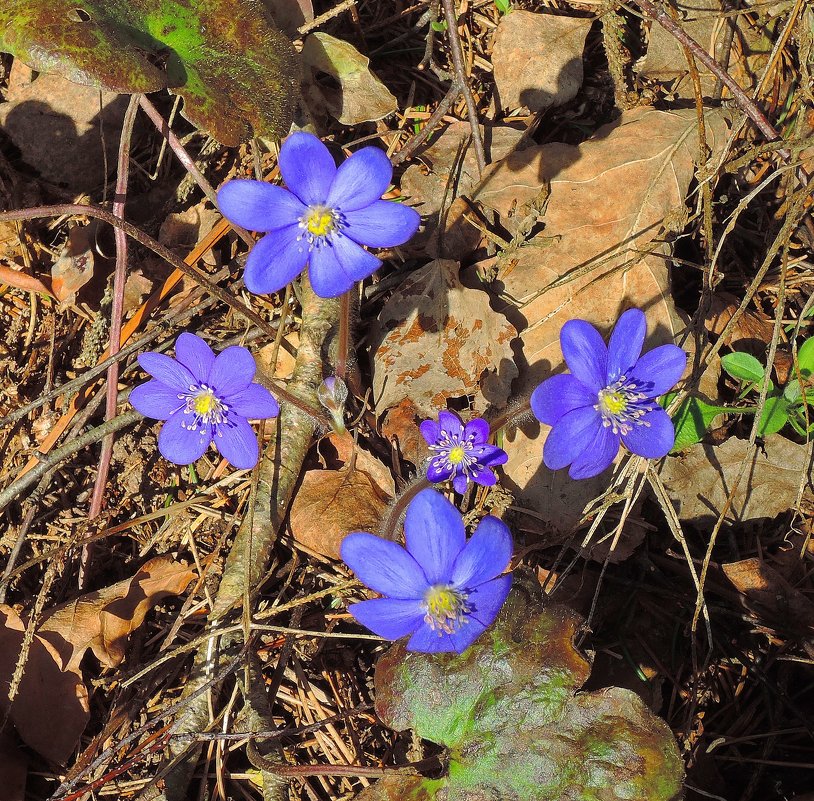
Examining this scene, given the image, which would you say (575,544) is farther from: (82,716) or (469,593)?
(82,716)

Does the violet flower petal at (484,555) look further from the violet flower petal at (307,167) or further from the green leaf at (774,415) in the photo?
the green leaf at (774,415)

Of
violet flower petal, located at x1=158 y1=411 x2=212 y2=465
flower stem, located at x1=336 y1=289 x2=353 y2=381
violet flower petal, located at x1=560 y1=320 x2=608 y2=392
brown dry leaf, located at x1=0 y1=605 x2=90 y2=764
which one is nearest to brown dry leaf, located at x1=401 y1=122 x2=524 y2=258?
flower stem, located at x1=336 y1=289 x2=353 y2=381

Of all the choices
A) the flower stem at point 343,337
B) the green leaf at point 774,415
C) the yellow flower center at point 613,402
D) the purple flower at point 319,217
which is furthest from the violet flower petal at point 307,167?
the green leaf at point 774,415

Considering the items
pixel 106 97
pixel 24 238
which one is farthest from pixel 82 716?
pixel 106 97

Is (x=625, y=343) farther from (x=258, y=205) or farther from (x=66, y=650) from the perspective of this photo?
(x=66, y=650)

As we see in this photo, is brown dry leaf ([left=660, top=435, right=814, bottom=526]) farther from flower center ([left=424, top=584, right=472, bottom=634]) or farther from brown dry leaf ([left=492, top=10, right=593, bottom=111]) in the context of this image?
brown dry leaf ([left=492, top=10, right=593, bottom=111])

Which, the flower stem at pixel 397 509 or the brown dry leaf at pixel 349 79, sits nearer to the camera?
the flower stem at pixel 397 509
